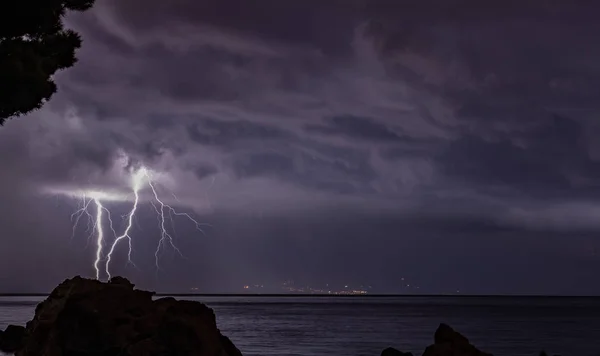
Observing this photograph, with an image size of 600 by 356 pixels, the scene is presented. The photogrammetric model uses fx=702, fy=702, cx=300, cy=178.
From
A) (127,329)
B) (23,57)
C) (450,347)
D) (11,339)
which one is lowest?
(11,339)

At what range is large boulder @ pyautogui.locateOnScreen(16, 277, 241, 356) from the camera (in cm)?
2238

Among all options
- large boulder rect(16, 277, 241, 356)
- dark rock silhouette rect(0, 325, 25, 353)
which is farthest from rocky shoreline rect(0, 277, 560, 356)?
dark rock silhouette rect(0, 325, 25, 353)

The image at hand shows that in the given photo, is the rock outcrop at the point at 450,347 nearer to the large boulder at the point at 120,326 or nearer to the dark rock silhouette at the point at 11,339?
the large boulder at the point at 120,326

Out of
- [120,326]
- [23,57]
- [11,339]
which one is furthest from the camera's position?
[11,339]

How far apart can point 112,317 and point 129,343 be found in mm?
1195

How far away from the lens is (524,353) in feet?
204

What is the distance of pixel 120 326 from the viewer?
22766 millimetres

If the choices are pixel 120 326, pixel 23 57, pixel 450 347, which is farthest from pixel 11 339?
pixel 450 347

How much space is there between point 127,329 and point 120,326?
9.7 inches

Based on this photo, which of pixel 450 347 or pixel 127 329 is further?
pixel 127 329

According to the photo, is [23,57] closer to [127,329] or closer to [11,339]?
[127,329]

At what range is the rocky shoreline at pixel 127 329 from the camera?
73.1 feet

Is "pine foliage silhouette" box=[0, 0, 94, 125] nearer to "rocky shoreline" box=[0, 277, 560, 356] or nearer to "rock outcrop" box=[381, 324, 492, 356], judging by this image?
"rocky shoreline" box=[0, 277, 560, 356]

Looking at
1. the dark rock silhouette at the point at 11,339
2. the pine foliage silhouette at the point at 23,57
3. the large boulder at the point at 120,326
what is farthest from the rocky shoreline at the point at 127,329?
the dark rock silhouette at the point at 11,339
